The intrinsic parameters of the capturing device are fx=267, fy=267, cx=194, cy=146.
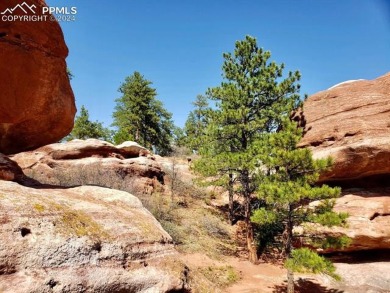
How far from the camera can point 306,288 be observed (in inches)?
463

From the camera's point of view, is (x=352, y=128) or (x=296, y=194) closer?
(x=296, y=194)

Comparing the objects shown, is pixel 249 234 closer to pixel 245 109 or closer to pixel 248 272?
pixel 248 272

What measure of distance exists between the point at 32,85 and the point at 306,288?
13044 mm

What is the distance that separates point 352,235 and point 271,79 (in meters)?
9.08

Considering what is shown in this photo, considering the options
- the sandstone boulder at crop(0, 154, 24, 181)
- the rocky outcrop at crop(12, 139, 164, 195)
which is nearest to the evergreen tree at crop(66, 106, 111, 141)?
the rocky outcrop at crop(12, 139, 164, 195)

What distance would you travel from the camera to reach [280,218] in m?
11.0

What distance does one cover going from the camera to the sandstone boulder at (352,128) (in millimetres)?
12531

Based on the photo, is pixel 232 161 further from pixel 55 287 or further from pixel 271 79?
pixel 55 287

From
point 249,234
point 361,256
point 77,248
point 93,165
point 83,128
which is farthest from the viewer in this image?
point 83,128

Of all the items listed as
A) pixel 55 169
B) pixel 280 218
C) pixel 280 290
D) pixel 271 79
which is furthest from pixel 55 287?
pixel 55 169

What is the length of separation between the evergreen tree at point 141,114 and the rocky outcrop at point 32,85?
23.4 meters

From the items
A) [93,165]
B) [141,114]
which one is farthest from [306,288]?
[141,114]

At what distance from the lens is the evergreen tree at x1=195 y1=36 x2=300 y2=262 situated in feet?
48.3

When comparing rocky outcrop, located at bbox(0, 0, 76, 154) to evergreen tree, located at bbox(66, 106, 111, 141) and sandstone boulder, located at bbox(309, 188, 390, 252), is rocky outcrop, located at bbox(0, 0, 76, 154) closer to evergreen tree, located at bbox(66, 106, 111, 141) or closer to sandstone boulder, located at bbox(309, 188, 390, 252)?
sandstone boulder, located at bbox(309, 188, 390, 252)
